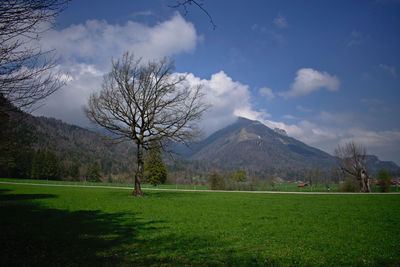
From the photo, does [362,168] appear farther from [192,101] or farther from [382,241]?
[382,241]

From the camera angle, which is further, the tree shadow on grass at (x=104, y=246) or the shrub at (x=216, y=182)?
the shrub at (x=216, y=182)

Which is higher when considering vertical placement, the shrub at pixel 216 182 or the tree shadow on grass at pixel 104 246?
the tree shadow on grass at pixel 104 246

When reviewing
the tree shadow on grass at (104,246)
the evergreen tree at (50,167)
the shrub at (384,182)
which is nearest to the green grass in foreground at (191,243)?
the tree shadow on grass at (104,246)

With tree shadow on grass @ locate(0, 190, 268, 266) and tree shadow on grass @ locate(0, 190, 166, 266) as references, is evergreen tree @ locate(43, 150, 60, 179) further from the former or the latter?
tree shadow on grass @ locate(0, 190, 268, 266)

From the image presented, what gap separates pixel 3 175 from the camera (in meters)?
76.8

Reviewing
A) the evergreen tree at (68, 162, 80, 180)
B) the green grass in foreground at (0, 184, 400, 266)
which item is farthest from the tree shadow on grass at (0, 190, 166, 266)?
the evergreen tree at (68, 162, 80, 180)

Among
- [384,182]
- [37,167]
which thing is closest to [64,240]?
[384,182]

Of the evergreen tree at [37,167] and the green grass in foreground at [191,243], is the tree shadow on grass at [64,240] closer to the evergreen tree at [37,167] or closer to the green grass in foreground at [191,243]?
the green grass in foreground at [191,243]

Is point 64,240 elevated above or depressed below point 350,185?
above

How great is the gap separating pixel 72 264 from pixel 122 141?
55.4 feet

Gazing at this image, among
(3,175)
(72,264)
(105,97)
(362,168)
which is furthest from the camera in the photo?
(3,175)

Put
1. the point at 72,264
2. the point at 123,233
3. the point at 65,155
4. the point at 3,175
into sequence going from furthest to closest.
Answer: the point at 65,155 < the point at 3,175 < the point at 123,233 < the point at 72,264

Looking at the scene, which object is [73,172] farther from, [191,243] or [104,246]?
[191,243]

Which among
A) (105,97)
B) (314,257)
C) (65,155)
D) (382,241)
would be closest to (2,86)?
(314,257)
